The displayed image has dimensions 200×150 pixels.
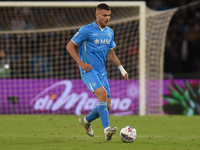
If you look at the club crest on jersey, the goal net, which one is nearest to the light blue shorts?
the club crest on jersey

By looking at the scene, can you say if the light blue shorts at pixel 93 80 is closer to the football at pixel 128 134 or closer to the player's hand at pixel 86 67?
the player's hand at pixel 86 67

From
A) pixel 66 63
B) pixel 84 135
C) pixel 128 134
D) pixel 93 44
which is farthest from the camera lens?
pixel 66 63

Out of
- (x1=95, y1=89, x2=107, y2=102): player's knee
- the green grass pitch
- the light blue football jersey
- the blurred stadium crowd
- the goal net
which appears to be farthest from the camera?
the blurred stadium crowd

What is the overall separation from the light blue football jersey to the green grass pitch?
3.53 ft

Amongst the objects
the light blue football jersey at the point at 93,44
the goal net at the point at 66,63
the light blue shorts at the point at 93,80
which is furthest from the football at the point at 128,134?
the goal net at the point at 66,63

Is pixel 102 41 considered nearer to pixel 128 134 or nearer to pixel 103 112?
pixel 103 112

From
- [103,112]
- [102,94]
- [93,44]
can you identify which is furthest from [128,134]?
[93,44]

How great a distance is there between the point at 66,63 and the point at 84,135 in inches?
209

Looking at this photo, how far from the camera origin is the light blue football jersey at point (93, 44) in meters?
6.29

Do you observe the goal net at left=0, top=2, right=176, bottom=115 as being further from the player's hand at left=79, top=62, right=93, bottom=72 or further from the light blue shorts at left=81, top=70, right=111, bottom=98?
the player's hand at left=79, top=62, right=93, bottom=72

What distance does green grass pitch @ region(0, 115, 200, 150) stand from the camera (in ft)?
18.7

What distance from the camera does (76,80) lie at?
11.2m

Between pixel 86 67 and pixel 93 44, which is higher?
pixel 93 44

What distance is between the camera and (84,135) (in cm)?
705
